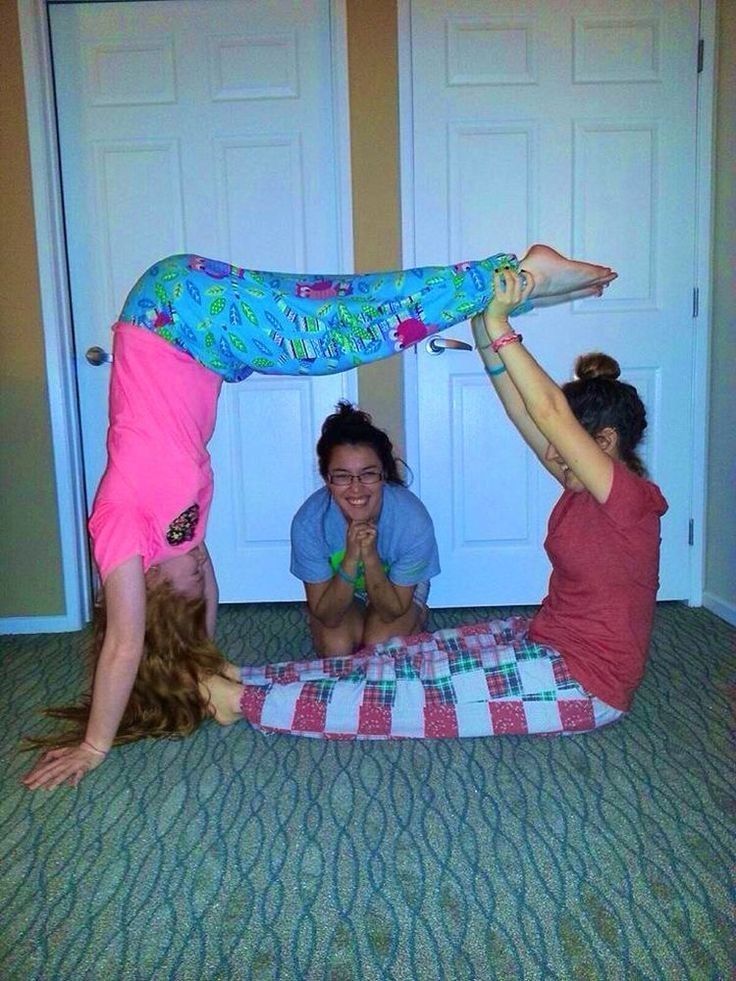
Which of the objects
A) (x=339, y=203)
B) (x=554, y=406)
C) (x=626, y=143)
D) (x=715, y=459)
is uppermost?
(x=626, y=143)

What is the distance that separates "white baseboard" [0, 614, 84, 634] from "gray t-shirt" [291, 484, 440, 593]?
3.24ft

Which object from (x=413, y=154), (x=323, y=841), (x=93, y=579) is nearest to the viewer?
(x=323, y=841)

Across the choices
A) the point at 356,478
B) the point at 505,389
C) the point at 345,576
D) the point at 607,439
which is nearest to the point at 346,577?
the point at 345,576

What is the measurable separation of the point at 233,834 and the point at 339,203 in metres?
2.01

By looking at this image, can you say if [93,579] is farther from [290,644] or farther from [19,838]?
[19,838]

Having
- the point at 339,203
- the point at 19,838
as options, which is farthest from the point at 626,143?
the point at 19,838

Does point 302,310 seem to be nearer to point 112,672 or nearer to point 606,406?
point 606,406

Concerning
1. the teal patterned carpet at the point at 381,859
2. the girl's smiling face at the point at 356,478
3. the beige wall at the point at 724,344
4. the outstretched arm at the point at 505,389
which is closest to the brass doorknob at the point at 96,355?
the girl's smiling face at the point at 356,478

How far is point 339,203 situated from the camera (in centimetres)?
274

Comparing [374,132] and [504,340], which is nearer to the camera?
[504,340]

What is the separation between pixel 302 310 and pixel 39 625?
1.71m

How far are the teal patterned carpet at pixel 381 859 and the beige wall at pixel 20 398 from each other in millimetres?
894

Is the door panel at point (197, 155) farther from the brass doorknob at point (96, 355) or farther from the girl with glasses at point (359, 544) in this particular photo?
the girl with glasses at point (359, 544)

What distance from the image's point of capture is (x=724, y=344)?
8.83 ft
